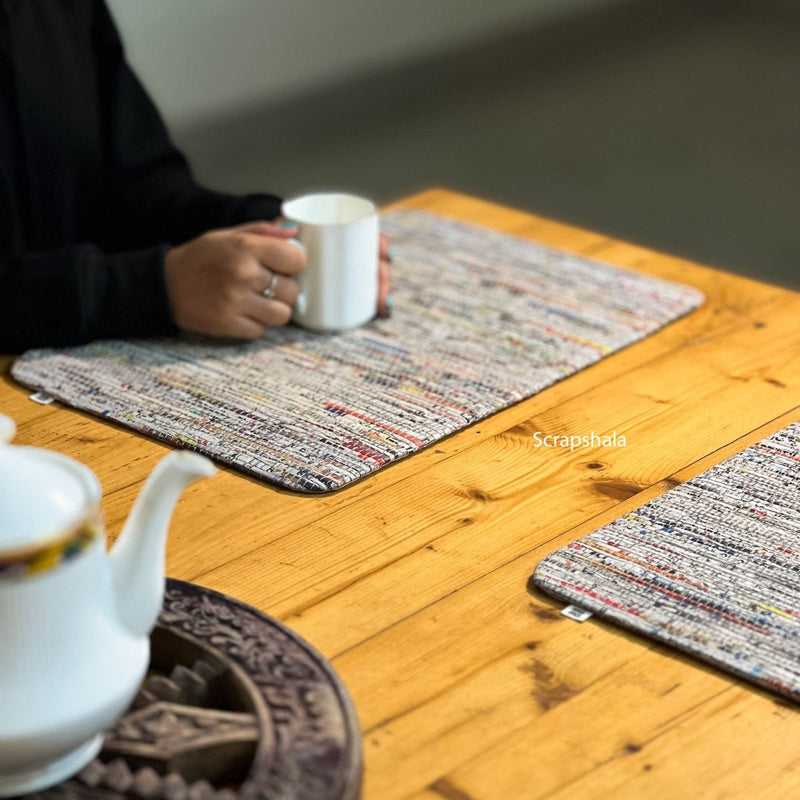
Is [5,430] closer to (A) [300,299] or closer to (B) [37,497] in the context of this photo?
(B) [37,497]

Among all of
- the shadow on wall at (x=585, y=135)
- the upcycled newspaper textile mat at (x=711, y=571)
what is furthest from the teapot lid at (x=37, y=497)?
the shadow on wall at (x=585, y=135)

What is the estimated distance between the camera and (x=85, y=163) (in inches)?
51.4

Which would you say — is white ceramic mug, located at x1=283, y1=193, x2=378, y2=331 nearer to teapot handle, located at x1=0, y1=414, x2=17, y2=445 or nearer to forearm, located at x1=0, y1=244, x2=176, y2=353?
forearm, located at x1=0, y1=244, x2=176, y2=353

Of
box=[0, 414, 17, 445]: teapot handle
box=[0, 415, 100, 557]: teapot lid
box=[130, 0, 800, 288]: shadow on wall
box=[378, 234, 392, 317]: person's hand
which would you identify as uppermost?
box=[0, 414, 17, 445]: teapot handle

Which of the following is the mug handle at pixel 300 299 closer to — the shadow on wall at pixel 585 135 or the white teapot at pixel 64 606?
the white teapot at pixel 64 606

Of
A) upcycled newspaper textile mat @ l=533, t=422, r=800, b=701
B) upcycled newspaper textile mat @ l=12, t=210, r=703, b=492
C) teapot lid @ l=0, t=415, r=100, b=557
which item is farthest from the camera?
upcycled newspaper textile mat @ l=12, t=210, r=703, b=492

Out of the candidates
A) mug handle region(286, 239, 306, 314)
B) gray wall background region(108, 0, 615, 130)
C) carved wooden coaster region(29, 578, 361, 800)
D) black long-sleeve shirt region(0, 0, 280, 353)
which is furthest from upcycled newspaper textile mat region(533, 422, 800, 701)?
gray wall background region(108, 0, 615, 130)

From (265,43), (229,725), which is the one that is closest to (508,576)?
(229,725)

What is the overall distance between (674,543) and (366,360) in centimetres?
36

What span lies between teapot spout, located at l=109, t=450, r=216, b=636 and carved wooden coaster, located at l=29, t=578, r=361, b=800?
49 mm

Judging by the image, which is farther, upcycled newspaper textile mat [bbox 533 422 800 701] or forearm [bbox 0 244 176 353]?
forearm [bbox 0 244 176 353]

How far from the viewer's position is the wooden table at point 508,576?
1.86 ft

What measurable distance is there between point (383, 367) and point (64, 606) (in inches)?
21.0

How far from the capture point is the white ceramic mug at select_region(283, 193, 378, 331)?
1066 millimetres
